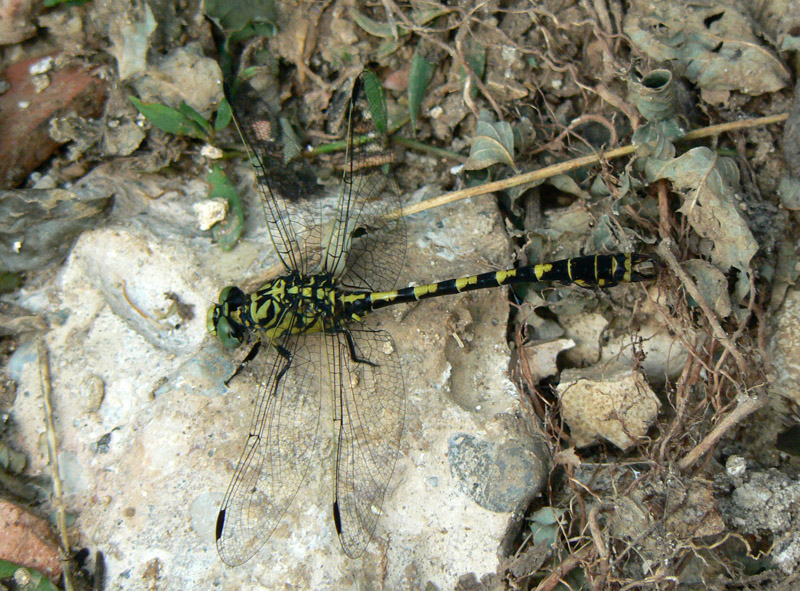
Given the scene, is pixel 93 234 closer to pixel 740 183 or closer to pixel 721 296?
pixel 721 296

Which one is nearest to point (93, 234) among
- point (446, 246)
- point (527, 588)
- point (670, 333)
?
point (446, 246)

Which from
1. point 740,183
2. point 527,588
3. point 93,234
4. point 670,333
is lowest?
point 527,588

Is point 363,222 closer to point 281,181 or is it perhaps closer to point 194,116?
point 281,181

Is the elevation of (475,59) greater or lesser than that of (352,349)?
greater

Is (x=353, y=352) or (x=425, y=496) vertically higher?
(x=353, y=352)

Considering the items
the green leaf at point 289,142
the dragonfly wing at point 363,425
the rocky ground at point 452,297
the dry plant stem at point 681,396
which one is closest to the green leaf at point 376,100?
the rocky ground at point 452,297

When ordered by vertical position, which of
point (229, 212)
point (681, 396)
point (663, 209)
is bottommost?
point (681, 396)

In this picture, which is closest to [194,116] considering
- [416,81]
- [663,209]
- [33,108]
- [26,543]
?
[33,108]

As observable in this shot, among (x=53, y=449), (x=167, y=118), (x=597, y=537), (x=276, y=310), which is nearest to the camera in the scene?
(x=597, y=537)
